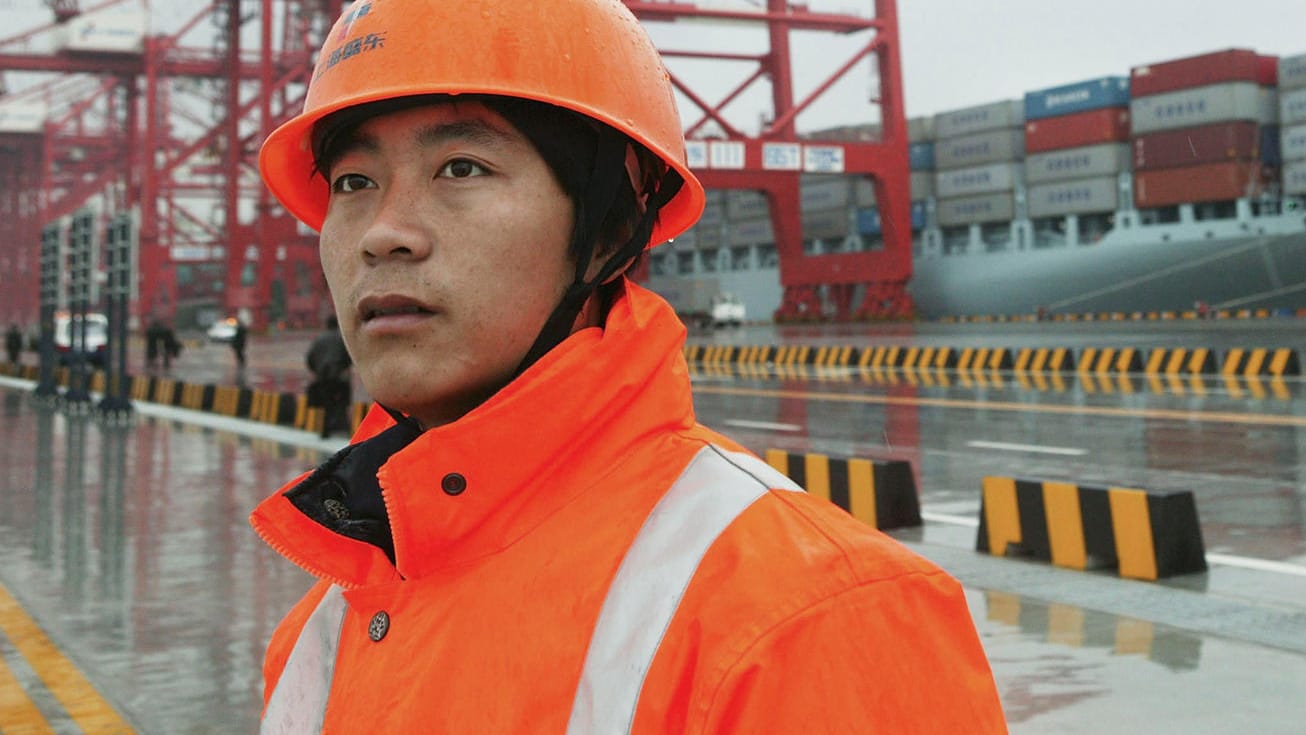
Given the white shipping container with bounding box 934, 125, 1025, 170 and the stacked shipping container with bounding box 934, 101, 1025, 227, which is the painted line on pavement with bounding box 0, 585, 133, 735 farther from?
the white shipping container with bounding box 934, 125, 1025, 170

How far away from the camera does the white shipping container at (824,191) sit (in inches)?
2437

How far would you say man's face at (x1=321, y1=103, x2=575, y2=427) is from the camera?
1.57 m

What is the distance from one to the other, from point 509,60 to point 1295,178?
1875 inches

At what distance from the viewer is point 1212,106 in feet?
151

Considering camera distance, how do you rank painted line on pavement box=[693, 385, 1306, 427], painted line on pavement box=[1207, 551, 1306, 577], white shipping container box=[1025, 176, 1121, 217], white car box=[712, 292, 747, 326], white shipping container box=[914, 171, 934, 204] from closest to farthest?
painted line on pavement box=[1207, 551, 1306, 577]
painted line on pavement box=[693, 385, 1306, 427]
white shipping container box=[1025, 176, 1121, 217]
white shipping container box=[914, 171, 934, 204]
white car box=[712, 292, 747, 326]

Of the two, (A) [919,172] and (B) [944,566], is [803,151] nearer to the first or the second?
(A) [919,172]

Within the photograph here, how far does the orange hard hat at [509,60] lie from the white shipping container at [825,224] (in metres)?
61.0

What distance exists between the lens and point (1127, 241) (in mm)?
48344

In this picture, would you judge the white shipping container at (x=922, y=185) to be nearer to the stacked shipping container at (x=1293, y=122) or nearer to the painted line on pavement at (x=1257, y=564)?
the stacked shipping container at (x=1293, y=122)

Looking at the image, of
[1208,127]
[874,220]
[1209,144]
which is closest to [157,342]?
[874,220]

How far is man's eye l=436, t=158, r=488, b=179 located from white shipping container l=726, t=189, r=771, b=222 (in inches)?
2639

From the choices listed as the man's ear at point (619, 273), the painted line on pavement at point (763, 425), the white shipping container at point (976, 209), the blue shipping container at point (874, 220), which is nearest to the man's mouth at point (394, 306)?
the man's ear at point (619, 273)

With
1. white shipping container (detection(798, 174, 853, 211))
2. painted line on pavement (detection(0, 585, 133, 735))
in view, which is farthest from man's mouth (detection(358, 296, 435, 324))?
white shipping container (detection(798, 174, 853, 211))

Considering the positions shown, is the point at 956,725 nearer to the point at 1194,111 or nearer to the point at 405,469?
the point at 405,469
